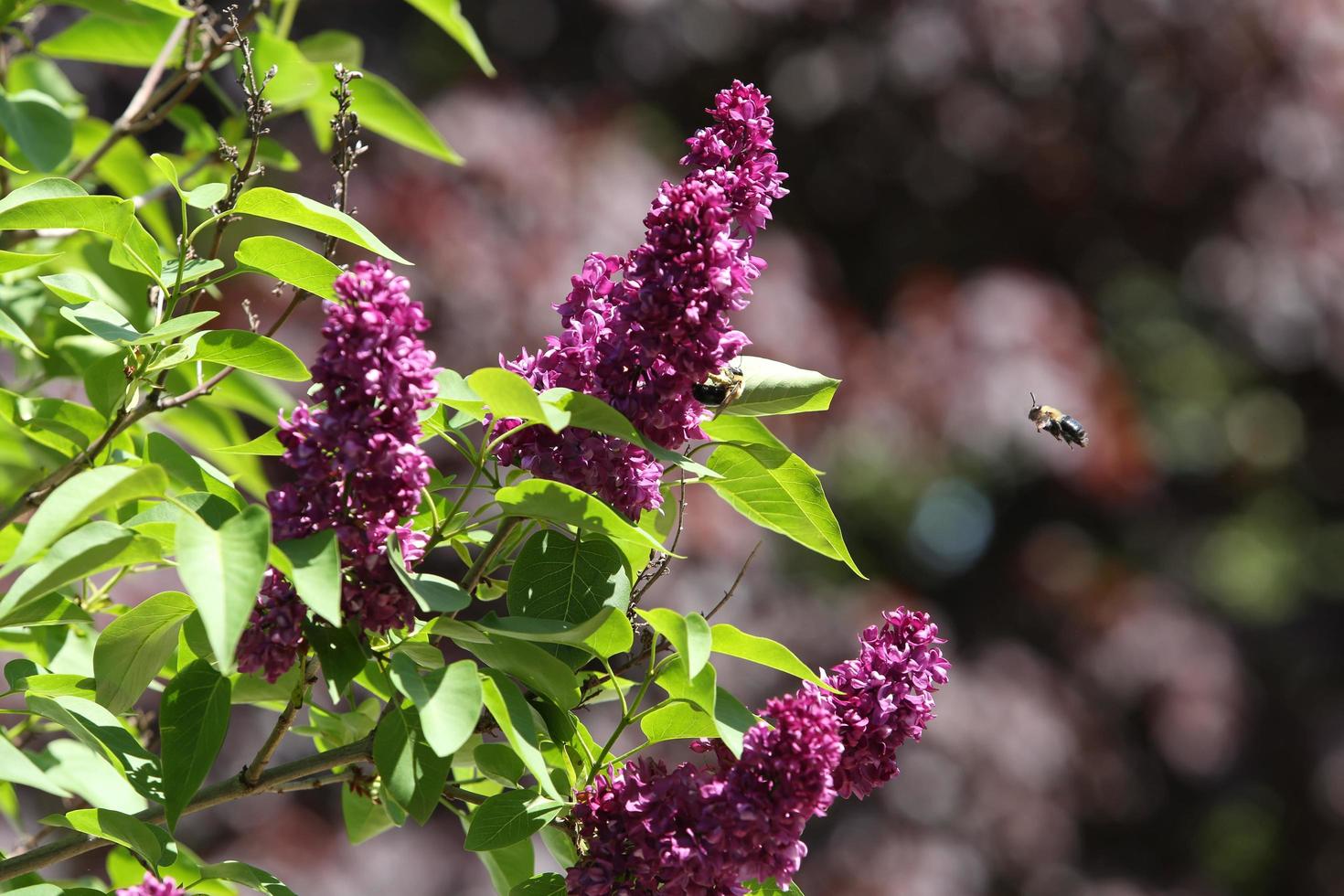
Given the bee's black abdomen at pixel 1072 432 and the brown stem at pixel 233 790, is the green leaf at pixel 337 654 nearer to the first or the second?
the brown stem at pixel 233 790

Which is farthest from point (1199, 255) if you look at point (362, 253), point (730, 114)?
point (730, 114)

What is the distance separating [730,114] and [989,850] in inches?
237

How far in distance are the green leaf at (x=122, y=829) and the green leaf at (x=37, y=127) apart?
101 centimetres

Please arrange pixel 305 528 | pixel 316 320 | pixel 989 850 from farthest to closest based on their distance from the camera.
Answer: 1. pixel 989 850
2. pixel 316 320
3. pixel 305 528

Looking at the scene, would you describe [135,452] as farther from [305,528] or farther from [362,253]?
[362,253]

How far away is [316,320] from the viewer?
5.52 m

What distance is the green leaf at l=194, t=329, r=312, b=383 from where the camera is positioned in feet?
4.44

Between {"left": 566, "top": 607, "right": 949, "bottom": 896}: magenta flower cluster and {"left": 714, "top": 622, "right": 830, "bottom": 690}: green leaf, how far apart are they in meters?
0.03

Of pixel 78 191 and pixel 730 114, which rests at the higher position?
pixel 730 114

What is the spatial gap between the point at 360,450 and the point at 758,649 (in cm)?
45

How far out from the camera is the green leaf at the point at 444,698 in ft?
3.71

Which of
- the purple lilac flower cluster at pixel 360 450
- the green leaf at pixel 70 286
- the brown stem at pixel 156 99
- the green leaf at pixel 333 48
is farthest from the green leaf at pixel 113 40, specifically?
the purple lilac flower cluster at pixel 360 450

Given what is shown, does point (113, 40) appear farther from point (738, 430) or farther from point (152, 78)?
point (738, 430)

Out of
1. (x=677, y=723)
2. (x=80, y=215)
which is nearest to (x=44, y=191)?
→ (x=80, y=215)
